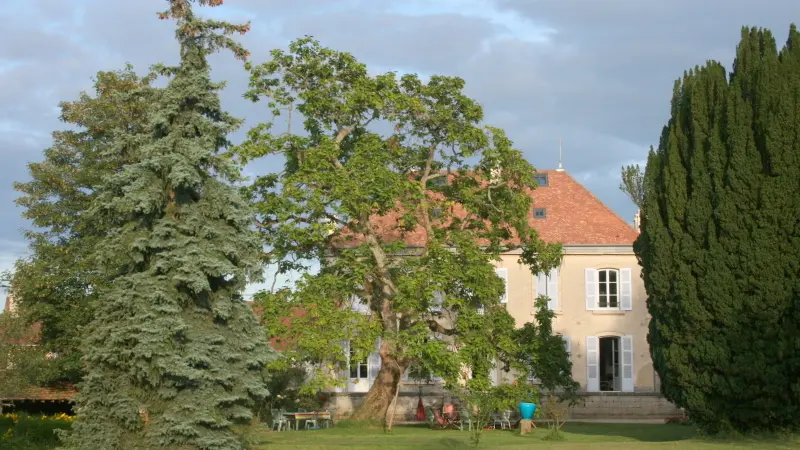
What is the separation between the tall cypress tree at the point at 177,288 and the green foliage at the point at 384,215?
754 centimetres

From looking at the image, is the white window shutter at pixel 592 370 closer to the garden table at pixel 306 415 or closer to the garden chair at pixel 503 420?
the garden chair at pixel 503 420

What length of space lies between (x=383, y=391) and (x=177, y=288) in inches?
504

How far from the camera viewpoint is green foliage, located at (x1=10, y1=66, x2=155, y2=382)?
26766 millimetres

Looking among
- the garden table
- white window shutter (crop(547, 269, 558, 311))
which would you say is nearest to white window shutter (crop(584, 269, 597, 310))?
white window shutter (crop(547, 269, 558, 311))

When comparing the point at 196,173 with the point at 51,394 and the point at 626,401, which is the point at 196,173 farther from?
the point at 626,401

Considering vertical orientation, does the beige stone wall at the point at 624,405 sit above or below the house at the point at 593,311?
below

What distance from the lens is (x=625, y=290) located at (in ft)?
115

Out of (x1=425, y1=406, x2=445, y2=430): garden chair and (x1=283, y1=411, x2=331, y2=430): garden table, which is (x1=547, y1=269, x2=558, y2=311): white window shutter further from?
(x1=283, y1=411, x2=331, y2=430): garden table

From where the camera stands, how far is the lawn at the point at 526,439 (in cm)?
1939

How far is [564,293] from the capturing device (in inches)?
1395

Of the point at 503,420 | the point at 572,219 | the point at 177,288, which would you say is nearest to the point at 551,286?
the point at 572,219

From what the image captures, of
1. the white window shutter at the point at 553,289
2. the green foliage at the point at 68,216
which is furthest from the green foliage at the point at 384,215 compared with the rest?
the white window shutter at the point at 553,289

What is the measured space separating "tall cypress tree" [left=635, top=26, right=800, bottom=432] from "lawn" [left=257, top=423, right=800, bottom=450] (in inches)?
42.3

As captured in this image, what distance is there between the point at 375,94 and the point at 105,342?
11.5 meters
